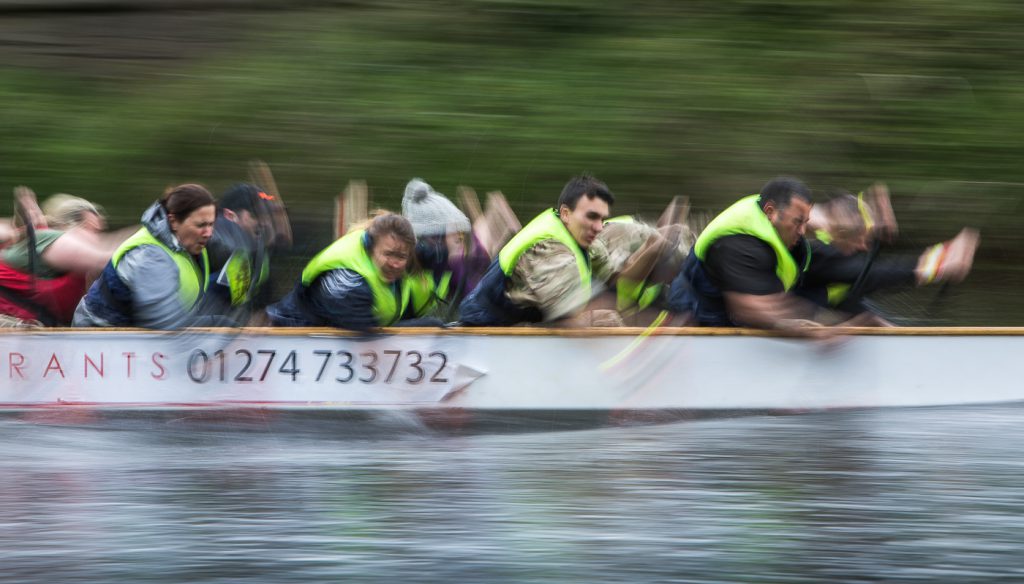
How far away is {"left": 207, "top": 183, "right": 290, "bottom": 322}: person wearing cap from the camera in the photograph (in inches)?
341

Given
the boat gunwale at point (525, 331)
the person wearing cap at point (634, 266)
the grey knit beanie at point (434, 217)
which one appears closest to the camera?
the boat gunwale at point (525, 331)

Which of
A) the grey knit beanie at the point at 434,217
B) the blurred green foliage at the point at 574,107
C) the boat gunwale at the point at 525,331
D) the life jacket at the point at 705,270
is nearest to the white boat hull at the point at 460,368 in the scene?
the boat gunwale at the point at 525,331

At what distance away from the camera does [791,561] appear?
4691mm

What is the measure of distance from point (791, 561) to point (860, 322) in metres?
4.50

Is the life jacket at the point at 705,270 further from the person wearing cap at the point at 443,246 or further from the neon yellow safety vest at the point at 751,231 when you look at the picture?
the person wearing cap at the point at 443,246

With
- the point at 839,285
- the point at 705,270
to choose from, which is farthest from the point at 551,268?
the point at 839,285

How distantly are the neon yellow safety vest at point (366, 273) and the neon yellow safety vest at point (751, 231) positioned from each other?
5.14ft

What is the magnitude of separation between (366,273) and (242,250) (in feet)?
2.72

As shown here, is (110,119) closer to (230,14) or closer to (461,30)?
(230,14)

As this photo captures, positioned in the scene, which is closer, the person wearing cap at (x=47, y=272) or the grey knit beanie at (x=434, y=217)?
the person wearing cap at (x=47, y=272)

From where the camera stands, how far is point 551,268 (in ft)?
27.5

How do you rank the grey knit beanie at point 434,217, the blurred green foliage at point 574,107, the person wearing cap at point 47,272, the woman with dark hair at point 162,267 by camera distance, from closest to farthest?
the woman with dark hair at point 162,267
the person wearing cap at point 47,272
the grey knit beanie at point 434,217
the blurred green foliage at point 574,107

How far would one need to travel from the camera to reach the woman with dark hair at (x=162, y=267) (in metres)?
8.17

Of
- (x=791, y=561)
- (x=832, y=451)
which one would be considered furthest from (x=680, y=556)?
(x=832, y=451)
